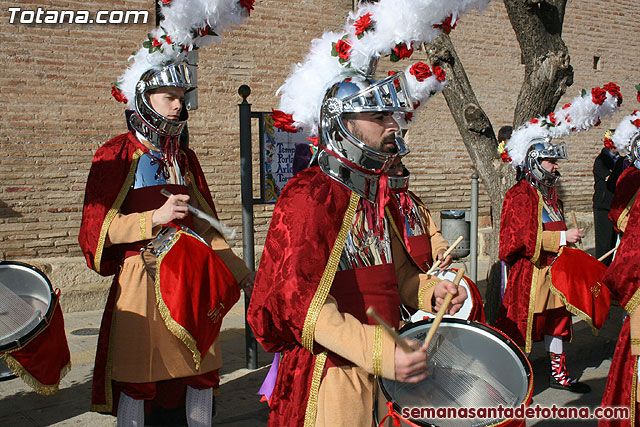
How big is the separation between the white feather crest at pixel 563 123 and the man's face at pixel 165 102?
353 cm

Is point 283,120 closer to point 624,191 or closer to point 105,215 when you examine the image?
point 105,215

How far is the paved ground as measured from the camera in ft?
15.5

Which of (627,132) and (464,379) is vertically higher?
(627,132)

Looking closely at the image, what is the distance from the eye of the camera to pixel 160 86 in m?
3.84

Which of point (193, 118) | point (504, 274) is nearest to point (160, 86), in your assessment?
point (504, 274)

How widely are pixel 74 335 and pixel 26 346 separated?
12.8 feet

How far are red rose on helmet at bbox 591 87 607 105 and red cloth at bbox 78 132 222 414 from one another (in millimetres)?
4302

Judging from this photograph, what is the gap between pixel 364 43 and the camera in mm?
2783

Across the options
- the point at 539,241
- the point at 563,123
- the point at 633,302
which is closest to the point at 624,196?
the point at 563,123

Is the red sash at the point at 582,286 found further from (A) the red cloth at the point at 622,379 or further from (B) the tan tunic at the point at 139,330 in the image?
(B) the tan tunic at the point at 139,330

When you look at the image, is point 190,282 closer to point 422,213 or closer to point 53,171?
point 422,213

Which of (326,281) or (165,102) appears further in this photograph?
(165,102)

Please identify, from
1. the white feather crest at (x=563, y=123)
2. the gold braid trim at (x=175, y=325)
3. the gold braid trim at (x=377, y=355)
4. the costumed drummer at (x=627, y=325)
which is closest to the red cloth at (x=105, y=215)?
the gold braid trim at (x=175, y=325)

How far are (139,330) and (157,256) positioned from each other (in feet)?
1.34
